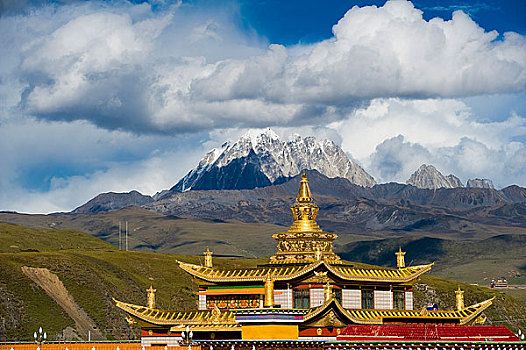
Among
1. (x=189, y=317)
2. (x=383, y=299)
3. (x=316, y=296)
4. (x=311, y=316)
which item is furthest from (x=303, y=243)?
(x=311, y=316)

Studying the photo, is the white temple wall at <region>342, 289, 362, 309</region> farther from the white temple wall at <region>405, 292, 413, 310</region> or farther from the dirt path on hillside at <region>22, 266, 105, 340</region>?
the dirt path on hillside at <region>22, 266, 105, 340</region>

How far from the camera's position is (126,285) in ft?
589

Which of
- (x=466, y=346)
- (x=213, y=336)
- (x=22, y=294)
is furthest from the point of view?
(x=22, y=294)

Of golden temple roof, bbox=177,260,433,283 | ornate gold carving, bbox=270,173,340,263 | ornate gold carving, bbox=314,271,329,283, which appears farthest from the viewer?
ornate gold carving, bbox=270,173,340,263

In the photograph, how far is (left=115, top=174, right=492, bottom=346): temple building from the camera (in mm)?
55969

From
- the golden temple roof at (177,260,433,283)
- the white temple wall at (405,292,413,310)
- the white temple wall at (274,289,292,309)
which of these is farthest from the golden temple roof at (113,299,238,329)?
the white temple wall at (405,292,413,310)

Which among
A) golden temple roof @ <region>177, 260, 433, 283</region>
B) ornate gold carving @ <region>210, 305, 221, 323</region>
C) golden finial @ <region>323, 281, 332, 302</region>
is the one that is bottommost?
ornate gold carving @ <region>210, 305, 221, 323</region>

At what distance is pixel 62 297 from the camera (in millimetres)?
152750

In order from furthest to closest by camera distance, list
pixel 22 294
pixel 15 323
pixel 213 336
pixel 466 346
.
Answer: pixel 22 294, pixel 15 323, pixel 213 336, pixel 466 346

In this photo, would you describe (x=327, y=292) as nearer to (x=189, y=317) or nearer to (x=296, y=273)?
(x=296, y=273)

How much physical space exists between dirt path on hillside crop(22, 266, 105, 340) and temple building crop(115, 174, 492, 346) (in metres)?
77.4

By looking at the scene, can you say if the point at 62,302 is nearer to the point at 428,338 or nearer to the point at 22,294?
the point at 22,294

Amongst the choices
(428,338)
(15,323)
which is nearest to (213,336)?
(428,338)

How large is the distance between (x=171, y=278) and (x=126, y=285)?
18.9m
